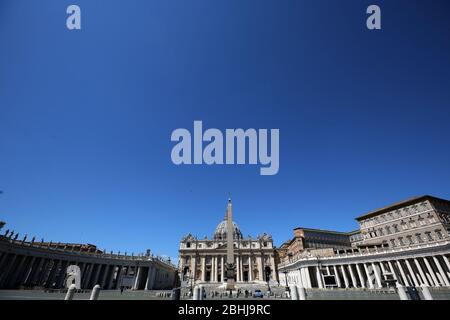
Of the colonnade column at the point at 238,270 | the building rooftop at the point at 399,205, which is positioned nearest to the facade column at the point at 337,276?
the building rooftop at the point at 399,205

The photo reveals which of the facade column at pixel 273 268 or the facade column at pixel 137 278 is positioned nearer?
the facade column at pixel 137 278

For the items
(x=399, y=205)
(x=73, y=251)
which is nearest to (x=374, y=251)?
(x=399, y=205)

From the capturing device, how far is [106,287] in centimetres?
5050

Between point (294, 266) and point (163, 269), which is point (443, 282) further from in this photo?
point (163, 269)

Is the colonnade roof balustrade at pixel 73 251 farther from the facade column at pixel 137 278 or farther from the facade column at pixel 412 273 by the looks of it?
the facade column at pixel 412 273

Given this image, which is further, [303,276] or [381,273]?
[303,276]

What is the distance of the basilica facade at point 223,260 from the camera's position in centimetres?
8669

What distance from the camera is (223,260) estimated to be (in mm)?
88625

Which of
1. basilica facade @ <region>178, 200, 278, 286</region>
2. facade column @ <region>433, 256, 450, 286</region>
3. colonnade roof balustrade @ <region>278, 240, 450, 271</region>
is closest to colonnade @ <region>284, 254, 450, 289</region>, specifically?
facade column @ <region>433, 256, 450, 286</region>

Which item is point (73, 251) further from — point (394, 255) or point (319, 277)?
point (394, 255)

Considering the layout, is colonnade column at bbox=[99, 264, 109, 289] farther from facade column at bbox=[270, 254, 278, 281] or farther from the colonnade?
facade column at bbox=[270, 254, 278, 281]

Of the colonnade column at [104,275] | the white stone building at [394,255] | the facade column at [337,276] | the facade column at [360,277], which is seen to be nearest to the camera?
the white stone building at [394,255]

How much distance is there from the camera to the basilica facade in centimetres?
8669
